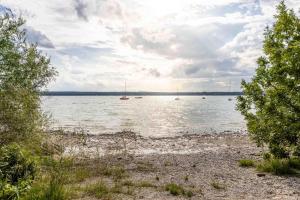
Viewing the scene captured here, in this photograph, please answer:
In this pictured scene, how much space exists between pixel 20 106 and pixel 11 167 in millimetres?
2281

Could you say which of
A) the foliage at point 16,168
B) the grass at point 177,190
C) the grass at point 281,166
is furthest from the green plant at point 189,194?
the grass at point 281,166

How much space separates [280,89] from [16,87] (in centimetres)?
1477

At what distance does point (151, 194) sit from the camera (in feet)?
54.7

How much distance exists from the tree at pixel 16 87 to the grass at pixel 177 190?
22.5 ft

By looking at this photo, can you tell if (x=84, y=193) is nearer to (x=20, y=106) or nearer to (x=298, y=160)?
(x=20, y=106)

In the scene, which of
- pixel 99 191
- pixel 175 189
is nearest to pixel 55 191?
pixel 99 191

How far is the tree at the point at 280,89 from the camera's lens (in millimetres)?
20500

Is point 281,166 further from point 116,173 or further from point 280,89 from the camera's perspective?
point 116,173

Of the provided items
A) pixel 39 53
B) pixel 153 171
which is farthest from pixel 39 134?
pixel 39 53

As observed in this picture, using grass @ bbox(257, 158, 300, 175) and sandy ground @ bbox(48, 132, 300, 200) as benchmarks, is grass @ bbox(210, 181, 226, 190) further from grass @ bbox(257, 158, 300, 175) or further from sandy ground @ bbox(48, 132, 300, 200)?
grass @ bbox(257, 158, 300, 175)

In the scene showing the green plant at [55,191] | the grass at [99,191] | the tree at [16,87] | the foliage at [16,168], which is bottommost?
the grass at [99,191]

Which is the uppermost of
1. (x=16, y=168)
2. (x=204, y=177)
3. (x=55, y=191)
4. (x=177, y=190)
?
(x=16, y=168)

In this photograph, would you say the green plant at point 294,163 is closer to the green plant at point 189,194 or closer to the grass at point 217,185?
the grass at point 217,185

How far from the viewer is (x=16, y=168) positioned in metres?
13.4
